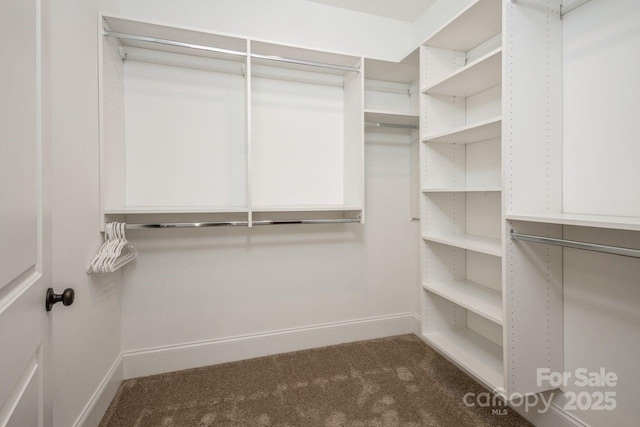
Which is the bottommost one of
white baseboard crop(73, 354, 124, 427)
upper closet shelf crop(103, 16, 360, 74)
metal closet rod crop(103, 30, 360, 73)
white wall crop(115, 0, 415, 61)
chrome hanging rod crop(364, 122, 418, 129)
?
white baseboard crop(73, 354, 124, 427)

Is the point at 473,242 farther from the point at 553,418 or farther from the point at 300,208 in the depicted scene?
the point at 300,208

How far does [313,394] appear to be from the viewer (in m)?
1.83

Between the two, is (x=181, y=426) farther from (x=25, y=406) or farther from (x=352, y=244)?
(x=352, y=244)

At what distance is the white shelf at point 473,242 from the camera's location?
154 cm

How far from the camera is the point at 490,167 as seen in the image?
195cm

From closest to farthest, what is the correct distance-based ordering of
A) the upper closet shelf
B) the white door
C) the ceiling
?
the white door, the upper closet shelf, the ceiling

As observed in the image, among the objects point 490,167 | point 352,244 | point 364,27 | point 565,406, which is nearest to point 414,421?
point 565,406

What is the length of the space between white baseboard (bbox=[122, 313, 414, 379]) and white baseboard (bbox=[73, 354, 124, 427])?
103 millimetres

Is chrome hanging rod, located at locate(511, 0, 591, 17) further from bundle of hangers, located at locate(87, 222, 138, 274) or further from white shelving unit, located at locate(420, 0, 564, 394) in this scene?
bundle of hangers, located at locate(87, 222, 138, 274)

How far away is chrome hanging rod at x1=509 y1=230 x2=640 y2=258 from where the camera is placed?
990mm

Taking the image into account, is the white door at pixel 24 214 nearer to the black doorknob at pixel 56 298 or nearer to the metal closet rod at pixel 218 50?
the black doorknob at pixel 56 298

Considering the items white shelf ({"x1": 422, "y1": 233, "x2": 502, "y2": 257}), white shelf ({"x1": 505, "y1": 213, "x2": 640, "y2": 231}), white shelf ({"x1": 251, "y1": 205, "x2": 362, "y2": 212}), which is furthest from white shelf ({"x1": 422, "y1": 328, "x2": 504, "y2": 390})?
white shelf ({"x1": 251, "y1": 205, "x2": 362, "y2": 212})

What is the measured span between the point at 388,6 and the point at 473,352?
2.63 metres

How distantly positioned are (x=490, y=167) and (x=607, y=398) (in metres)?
1.32
